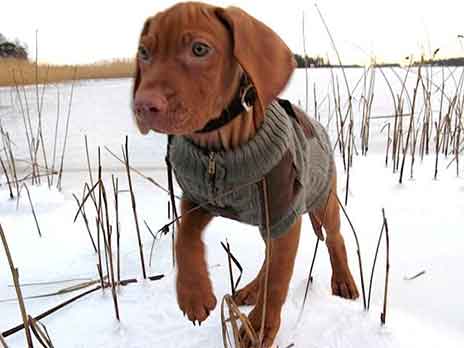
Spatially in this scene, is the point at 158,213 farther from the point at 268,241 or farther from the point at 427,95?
the point at 427,95

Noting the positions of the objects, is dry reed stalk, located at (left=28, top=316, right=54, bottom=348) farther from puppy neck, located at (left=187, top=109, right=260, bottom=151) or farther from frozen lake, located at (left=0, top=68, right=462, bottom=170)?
Answer: frozen lake, located at (left=0, top=68, right=462, bottom=170)

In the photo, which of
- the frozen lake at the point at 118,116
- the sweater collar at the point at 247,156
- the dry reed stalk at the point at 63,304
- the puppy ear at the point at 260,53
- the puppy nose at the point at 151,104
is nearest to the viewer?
the puppy nose at the point at 151,104

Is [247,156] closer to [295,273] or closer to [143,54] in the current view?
[143,54]

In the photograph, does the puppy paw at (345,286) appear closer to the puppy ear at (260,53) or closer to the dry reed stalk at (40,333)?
the puppy ear at (260,53)

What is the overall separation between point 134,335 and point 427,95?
2.23 meters

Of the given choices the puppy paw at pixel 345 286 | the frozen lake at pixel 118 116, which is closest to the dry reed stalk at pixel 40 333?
Result: the puppy paw at pixel 345 286

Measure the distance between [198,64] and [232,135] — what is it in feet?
0.72

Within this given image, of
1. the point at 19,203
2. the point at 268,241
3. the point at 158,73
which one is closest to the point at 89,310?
the point at 268,241

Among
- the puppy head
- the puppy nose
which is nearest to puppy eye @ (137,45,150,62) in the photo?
the puppy head

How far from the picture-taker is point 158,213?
221cm

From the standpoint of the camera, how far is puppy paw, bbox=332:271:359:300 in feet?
4.78

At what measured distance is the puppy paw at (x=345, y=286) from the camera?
1.46 metres

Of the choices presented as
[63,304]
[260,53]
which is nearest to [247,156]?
[260,53]

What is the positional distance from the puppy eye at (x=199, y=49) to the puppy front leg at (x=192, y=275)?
0.42 m
